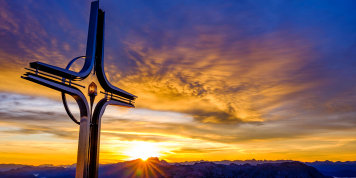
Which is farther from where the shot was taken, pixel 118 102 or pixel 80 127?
pixel 118 102

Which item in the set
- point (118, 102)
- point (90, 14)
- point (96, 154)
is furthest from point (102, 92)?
point (90, 14)


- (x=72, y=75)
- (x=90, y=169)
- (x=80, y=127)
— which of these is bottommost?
(x=90, y=169)

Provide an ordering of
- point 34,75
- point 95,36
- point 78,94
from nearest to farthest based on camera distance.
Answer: point 34,75 < point 78,94 < point 95,36

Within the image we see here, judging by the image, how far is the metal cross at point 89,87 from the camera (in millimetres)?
16703

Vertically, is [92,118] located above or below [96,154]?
above

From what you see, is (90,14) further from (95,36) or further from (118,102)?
(118,102)

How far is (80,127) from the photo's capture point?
1933 cm

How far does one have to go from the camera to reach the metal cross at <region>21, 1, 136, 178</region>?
54.8 feet

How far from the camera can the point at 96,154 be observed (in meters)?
20.0

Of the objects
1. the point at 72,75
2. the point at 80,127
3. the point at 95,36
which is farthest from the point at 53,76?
the point at 95,36

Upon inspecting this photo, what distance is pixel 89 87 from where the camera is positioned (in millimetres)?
20828

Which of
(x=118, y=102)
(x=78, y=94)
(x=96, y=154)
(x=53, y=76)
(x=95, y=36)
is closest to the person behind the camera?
(x=53, y=76)

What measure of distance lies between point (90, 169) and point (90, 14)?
41.0 feet

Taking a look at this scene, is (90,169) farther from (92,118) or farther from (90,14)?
(90,14)
